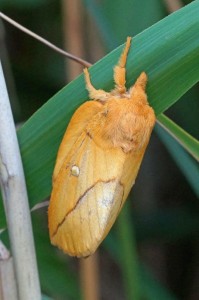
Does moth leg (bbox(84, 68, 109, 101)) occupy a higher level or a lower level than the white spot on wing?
higher

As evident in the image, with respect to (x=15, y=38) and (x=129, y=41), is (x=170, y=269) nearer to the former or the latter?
(x=15, y=38)

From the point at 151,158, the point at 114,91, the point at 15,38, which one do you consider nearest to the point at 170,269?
the point at 151,158

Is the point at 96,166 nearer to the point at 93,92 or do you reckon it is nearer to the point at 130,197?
the point at 93,92

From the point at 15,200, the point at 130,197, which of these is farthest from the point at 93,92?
the point at 130,197

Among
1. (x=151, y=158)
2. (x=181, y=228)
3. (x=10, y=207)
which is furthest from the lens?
(x=151, y=158)

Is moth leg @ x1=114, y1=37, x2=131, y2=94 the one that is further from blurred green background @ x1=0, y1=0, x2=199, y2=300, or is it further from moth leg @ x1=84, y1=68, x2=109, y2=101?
blurred green background @ x1=0, y1=0, x2=199, y2=300

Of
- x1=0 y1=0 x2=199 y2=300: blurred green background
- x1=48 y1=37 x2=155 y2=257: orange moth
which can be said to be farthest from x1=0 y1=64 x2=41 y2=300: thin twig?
x1=0 y1=0 x2=199 y2=300: blurred green background

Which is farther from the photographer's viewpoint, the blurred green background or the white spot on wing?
the blurred green background
